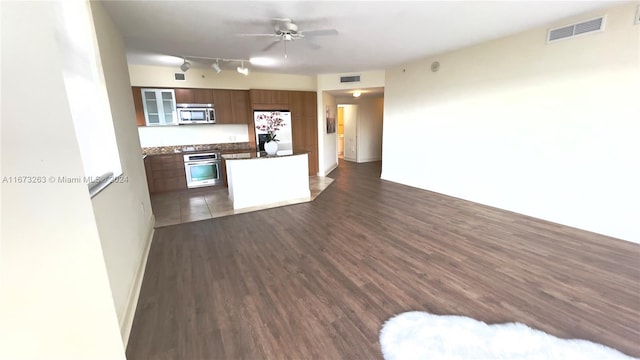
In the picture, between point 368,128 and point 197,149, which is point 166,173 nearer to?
point 197,149

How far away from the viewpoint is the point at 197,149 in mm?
5984

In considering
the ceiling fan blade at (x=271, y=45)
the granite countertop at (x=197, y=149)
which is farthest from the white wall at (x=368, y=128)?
the ceiling fan blade at (x=271, y=45)

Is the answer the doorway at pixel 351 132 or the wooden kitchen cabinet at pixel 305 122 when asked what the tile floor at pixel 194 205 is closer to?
the wooden kitchen cabinet at pixel 305 122

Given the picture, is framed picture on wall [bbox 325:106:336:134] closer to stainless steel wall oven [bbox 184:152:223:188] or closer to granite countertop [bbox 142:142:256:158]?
granite countertop [bbox 142:142:256:158]

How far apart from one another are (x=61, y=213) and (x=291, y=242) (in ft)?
8.05

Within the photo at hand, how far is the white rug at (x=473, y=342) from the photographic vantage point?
1.61m

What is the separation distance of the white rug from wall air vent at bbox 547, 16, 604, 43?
350cm

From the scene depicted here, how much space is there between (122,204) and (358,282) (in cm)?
226

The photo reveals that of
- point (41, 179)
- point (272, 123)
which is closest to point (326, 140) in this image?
point (272, 123)

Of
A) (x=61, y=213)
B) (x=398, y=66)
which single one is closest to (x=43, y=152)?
(x=61, y=213)

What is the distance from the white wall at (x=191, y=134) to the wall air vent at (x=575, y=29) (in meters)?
5.82

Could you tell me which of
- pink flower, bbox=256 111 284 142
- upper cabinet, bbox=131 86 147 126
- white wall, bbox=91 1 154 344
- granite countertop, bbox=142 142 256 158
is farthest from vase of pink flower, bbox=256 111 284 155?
white wall, bbox=91 1 154 344

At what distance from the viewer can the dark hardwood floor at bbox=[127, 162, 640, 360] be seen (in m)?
1.78

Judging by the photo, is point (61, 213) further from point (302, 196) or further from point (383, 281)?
point (302, 196)
